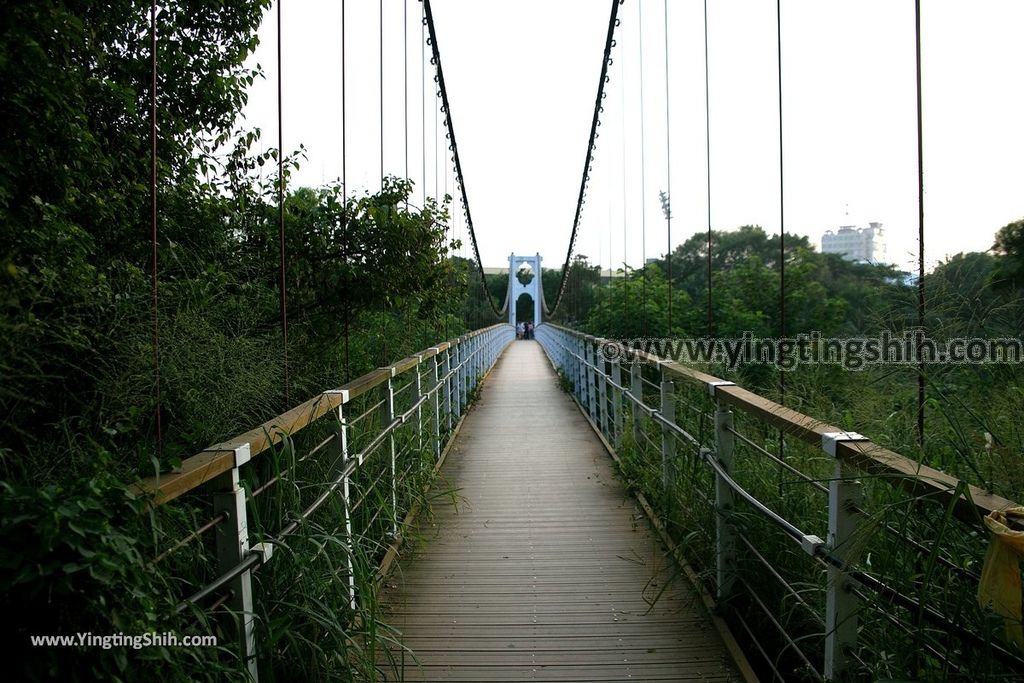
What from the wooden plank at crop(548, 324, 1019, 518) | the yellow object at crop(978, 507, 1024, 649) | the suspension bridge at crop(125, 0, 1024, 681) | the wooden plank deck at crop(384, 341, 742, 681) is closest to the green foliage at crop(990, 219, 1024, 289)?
the suspension bridge at crop(125, 0, 1024, 681)

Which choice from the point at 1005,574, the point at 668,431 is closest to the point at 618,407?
the point at 668,431

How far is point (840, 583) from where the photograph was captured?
1409 millimetres

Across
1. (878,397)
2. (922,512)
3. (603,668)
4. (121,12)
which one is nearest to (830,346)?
(878,397)

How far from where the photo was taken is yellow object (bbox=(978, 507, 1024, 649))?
3.09ft

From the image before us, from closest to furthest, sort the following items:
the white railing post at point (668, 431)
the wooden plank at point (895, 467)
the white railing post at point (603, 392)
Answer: the wooden plank at point (895, 467) → the white railing post at point (668, 431) → the white railing post at point (603, 392)

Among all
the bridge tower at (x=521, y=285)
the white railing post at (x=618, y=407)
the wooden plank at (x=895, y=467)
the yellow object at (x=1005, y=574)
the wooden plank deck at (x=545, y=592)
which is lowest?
the wooden plank deck at (x=545, y=592)

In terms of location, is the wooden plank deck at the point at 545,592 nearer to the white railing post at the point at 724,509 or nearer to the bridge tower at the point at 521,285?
the white railing post at the point at 724,509

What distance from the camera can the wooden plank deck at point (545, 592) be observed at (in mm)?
2045

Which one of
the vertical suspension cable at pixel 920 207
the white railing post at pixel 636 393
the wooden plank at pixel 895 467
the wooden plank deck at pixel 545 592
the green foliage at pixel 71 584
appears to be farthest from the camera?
the white railing post at pixel 636 393

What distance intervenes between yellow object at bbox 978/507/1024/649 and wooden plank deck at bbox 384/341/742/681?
3.56 feet

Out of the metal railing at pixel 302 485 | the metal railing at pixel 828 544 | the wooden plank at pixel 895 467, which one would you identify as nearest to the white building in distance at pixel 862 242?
the metal railing at pixel 828 544

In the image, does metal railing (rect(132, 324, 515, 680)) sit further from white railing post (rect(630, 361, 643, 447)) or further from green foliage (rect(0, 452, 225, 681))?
white railing post (rect(630, 361, 643, 447))

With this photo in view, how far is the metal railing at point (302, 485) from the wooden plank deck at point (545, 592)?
0.75 feet

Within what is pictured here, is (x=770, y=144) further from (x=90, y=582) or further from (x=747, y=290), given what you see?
(x=90, y=582)
